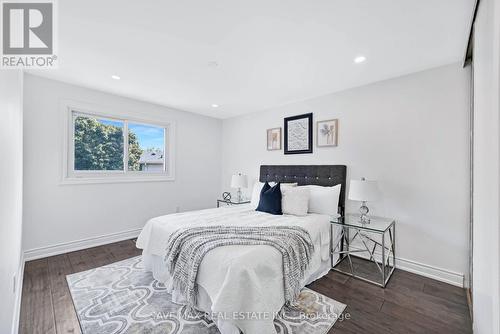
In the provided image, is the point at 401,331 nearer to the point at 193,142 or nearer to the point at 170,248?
the point at 170,248

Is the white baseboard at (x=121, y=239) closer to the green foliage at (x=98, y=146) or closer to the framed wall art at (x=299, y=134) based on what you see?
the green foliage at (x=98, y=146)

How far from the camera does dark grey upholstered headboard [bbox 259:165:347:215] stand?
3053 mm

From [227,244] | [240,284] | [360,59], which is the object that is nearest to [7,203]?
[227,244]

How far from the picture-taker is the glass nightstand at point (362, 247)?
7.97 feet

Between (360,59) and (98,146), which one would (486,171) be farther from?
(98,146)

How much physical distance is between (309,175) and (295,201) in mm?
772

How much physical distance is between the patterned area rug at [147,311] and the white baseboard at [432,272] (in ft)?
4.16

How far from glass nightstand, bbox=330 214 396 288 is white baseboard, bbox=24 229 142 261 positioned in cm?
333

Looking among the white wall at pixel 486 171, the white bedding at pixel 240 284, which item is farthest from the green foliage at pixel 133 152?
the white wall at pixel 486 171

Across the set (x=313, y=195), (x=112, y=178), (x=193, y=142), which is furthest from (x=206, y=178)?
(x=313, y=195)

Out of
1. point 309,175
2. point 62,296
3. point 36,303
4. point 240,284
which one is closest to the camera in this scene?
point 240,284

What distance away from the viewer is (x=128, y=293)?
6.86 feet

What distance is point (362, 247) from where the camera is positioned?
9.65 ft

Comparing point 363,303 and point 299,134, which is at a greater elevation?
point 299,134
